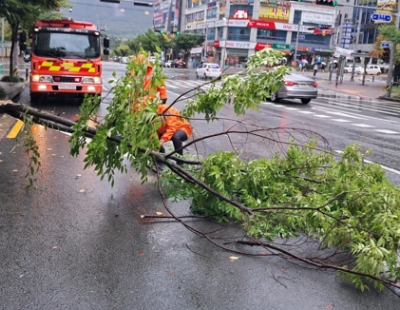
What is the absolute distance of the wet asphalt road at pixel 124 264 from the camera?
152 inches

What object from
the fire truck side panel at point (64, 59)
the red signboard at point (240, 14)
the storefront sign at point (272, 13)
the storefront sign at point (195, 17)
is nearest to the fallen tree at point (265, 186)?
the fire truck side panel at point (64, 59)

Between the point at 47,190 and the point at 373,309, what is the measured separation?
4.41 meters

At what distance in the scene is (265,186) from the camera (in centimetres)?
566

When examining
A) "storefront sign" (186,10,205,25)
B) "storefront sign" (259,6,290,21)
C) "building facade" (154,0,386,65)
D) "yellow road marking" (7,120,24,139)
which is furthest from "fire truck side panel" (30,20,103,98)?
"storefront sign" (186,10,205,25)

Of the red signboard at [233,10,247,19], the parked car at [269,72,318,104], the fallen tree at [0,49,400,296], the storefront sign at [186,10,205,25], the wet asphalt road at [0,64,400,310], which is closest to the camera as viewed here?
the wet asphalt road at [0,64,400,310]

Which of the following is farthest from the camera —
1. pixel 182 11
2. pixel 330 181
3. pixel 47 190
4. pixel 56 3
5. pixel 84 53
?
pixel 182 11

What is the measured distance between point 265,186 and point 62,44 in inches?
474

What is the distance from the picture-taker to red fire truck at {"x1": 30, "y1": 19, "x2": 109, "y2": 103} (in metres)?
15.8

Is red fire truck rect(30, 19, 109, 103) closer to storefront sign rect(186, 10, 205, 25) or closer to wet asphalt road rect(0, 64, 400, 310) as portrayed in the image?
wet asphalt road rect(0, 64, 400, 310)

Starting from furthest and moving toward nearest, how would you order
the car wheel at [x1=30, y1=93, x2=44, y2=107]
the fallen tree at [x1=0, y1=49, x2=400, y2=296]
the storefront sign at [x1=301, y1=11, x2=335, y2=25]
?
the storefront sign at [x1=301, y1=11, x2=335, y2=25], the car wheel at [x1=30, y1=93, x2=44, y2=107], the fallen tree at [x1=0, y1=49, x2=400, y2=296]

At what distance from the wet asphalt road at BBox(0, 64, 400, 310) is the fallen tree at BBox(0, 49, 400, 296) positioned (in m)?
0.21

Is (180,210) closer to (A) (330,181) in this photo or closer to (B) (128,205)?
(B) (128,205)

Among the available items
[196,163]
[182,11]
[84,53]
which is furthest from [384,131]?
[182,11]

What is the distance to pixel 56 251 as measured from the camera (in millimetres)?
4691
